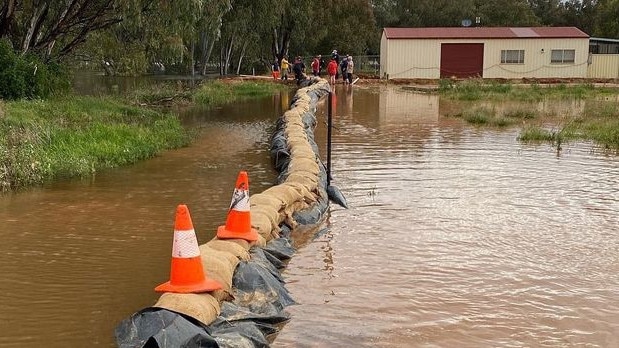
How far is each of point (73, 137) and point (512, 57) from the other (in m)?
34.2

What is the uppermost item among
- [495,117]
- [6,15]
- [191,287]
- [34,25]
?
[6,15]

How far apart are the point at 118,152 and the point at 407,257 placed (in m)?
7.08

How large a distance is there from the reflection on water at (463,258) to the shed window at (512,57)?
97.8ft

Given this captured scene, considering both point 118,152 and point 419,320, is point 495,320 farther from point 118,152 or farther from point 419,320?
point 118,152

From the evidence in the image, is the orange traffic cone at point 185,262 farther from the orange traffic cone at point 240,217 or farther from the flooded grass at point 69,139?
the flooded grass at point 69,139

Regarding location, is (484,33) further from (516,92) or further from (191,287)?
(191,287)

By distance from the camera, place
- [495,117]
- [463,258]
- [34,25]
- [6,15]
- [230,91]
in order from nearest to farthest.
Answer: [463,258] → [6,15] → [34,25] → [495,117] → [230,91]

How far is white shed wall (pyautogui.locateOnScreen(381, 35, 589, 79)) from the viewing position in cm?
4062

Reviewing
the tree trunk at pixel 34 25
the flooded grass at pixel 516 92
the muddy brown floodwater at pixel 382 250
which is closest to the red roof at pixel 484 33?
the flooded grass at pixel 516 92

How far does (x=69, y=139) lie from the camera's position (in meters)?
12.0

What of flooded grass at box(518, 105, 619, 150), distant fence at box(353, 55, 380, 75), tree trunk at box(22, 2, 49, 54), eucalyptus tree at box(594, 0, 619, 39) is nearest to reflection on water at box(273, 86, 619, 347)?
flooded grass at box(518, 105, 619, 150)

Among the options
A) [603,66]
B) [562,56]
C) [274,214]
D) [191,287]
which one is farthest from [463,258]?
[603,66]

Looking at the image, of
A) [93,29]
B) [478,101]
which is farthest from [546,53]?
[93,29]

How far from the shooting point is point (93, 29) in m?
20.0
